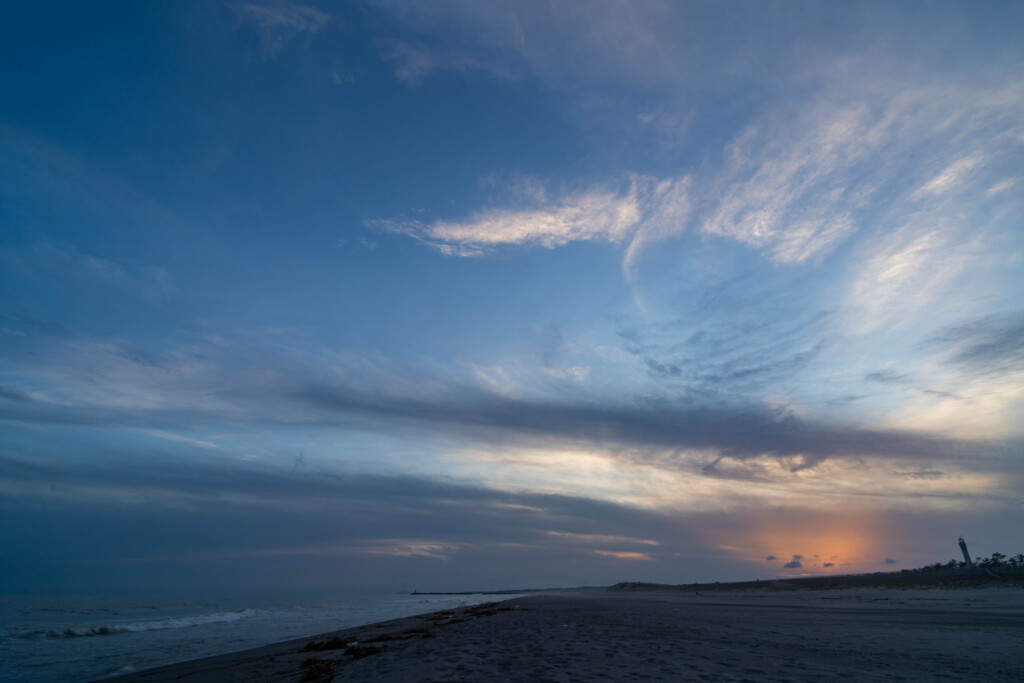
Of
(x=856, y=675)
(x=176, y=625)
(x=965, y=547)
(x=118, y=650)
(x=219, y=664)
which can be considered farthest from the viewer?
(x=965, y=547)

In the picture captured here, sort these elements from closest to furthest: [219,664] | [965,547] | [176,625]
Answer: [219,664] → [176,625] → [965,547]

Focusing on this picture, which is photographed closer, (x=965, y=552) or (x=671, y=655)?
(x=671, y=655)

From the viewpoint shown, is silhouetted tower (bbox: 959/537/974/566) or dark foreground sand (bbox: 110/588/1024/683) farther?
silhouetted tower (bbox: 959/537/974/566)

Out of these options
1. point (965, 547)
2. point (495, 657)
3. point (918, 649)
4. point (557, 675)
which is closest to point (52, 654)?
point (495, 657)

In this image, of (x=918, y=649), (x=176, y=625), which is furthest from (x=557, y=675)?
(x=176, y=625)

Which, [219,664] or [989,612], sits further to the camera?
[989,612]

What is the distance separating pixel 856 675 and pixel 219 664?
62.8 ft

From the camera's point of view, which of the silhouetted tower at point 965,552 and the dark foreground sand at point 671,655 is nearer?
the dark foreground sand at point 671,655

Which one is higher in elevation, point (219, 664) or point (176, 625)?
point (219, 664)

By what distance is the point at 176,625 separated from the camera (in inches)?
1484

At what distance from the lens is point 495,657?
12.9 metres

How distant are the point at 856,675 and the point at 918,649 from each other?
5.67 meters

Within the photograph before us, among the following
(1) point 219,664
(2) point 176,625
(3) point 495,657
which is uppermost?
(3) point 495,657

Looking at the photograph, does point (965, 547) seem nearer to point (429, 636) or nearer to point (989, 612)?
point (989, 612)
